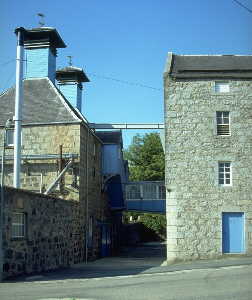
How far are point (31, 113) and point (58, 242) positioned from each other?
8.20m

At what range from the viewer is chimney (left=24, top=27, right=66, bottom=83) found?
87.9 ft

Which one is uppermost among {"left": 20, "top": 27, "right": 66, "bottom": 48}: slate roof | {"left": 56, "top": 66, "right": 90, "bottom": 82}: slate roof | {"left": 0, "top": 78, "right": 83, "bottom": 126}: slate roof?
{"left": 20, "top": 27, "right": 66, "bottom": 48}: slate roof

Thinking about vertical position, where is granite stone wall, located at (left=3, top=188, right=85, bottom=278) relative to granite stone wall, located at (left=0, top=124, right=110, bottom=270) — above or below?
below

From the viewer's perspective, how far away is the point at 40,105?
25109 millimetres

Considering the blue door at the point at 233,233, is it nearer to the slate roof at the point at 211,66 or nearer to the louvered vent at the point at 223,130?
the louvered vent at the point at 223,130

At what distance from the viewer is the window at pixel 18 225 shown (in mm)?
15012

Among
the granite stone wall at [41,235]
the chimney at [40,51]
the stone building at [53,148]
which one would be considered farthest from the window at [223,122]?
Answer: the chimney at [40,51]

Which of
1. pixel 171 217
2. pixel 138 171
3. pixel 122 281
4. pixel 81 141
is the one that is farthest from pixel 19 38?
pixel 138 171

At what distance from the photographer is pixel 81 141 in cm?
2328

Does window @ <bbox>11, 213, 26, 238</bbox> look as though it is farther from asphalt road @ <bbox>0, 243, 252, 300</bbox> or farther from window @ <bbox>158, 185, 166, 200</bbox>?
window @ <bbox>158, 185, 166, 200</bbox>

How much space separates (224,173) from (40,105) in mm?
10555

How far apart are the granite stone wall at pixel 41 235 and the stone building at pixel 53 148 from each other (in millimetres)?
202

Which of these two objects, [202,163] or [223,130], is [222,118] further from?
[202,163]

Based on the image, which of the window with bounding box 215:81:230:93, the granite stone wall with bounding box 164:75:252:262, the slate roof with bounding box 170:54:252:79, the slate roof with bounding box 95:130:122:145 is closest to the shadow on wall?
the slate roof with bounding box 95:130:122:145
